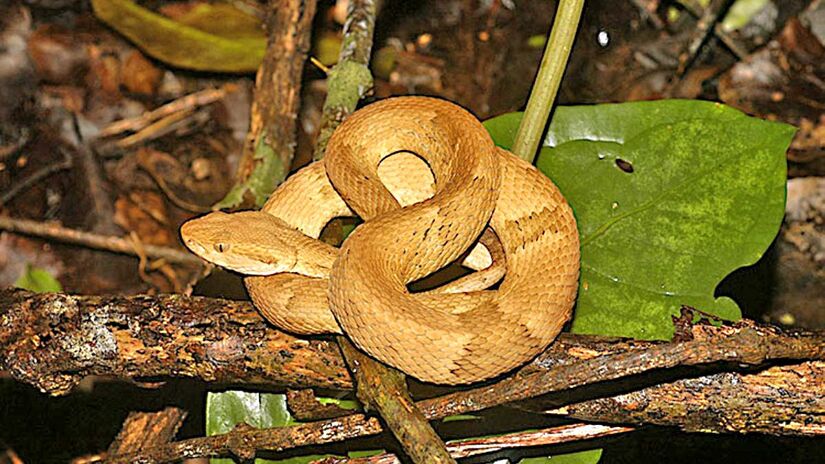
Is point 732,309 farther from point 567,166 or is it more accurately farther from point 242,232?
point 242,232

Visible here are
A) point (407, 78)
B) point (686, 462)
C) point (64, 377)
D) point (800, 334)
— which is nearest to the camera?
point (800, 334)

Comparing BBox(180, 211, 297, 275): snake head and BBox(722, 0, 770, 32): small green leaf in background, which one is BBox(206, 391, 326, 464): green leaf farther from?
BBox(722, 0, 770, 32): small green leaf in background

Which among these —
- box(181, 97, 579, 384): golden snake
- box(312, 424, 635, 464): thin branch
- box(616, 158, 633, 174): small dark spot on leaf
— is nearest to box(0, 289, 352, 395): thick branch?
box(181, 97, 579, 384): golden snake

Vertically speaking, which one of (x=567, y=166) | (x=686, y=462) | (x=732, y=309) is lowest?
(x=686, y=462)

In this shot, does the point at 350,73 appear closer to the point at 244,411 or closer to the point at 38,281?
the point at 244,411

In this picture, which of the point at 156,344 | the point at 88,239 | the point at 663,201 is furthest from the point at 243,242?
the point at 88,239

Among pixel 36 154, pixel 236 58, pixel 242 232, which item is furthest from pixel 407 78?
pixel 242 232

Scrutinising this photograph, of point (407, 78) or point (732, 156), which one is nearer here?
point (732, 156)
